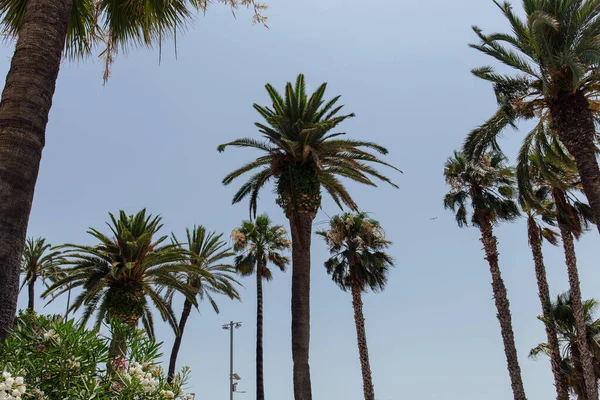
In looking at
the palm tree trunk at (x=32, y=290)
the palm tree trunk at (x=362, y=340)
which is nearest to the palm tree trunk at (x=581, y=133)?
the palm tree trunk at (x=362, y=340)

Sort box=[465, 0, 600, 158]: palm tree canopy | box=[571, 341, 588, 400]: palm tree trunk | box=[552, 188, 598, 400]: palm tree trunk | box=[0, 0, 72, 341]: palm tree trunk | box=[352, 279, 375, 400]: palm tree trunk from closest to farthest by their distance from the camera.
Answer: box=[0, 0, 72, 341]: palm tree trunk, box=[465, 0, 600, 158]: palm tree canopy, box=[552, 188, 598, 400]: palm tree trunk, box=[571, 341, 588, 400]: palm tree trunk, box=[352, 279, 375, 400]: palm tree trunk

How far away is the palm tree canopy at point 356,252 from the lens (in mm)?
30188

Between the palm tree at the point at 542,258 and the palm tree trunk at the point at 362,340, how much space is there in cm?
914

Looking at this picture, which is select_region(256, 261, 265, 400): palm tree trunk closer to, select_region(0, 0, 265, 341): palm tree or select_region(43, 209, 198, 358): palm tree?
select_region(43, 209, 198, 358): palm tree

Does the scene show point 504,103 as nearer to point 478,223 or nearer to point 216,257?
point 478,223

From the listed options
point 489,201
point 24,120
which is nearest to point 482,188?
point 489,201

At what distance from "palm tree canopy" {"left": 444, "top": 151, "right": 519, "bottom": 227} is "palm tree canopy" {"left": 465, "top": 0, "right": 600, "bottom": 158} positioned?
10.5 metres

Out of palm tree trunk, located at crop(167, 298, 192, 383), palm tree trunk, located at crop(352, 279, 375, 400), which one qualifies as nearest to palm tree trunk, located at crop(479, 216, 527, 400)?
palm tree trunk, located at crop(352, 279, 375, 400)

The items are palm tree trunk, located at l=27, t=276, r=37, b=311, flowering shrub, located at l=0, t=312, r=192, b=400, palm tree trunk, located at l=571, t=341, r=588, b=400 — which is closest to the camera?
flowering shrub, located at l=0, t=312, r=192, b=400

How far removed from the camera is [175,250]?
934 inches

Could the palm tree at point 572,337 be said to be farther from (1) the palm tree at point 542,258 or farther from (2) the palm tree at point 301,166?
(2) the palm tree at point 301,166

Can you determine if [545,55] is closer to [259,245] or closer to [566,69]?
[566,69]

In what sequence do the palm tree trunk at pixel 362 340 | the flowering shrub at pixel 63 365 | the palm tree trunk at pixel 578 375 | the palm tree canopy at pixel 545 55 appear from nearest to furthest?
the flowering shrub at pixel 63 365 < the palm tree canopy at pixel 545 55 < the palm tree trunk at pixel 578 375 < the palm tree trunk at pixel 362 340

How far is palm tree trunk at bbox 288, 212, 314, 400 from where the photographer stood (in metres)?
15.9
